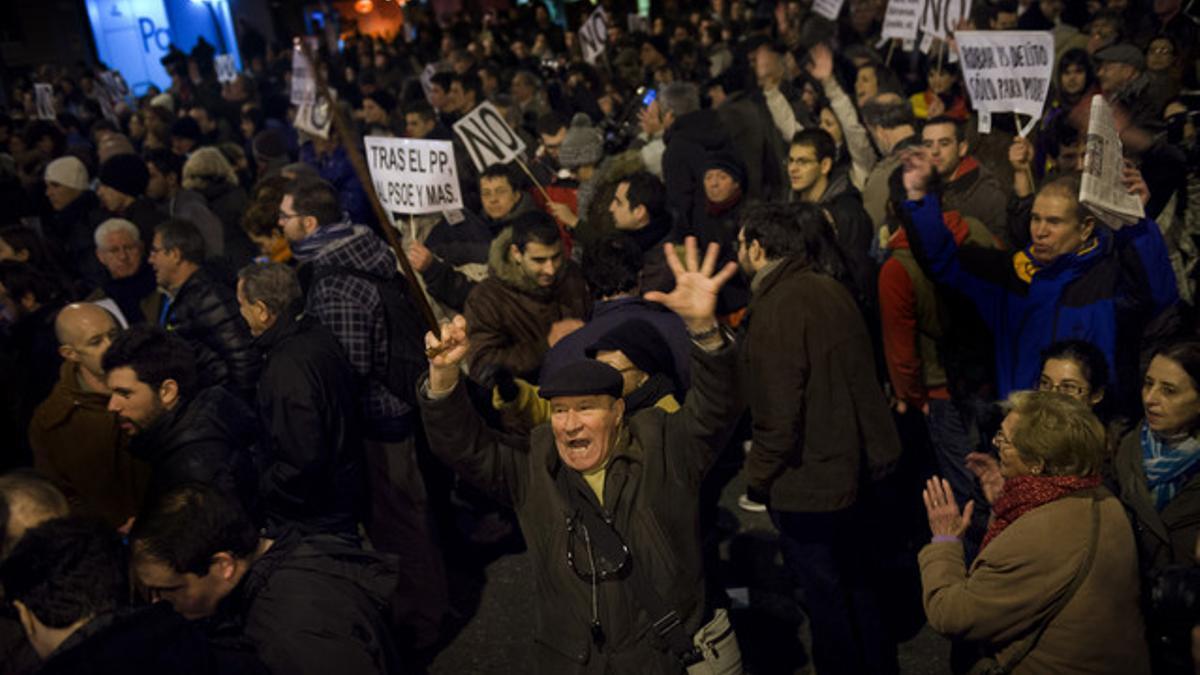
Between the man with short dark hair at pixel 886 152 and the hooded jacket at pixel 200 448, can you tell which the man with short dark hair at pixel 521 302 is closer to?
the hooded jacket at pixel 200 448

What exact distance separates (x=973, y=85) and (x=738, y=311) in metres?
2.88

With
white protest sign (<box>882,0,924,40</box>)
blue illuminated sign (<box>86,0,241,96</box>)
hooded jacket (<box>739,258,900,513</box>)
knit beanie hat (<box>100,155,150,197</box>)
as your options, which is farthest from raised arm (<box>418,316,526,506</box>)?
blue illuminated sign (<box>86,0,241,96</box>)

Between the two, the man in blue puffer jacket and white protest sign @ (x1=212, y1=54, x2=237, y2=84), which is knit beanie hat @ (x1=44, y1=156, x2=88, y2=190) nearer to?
the man in blue puffer jacket

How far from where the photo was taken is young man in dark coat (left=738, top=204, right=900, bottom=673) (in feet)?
13.3

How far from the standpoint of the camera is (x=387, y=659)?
9.82 ft

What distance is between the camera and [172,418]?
13.4 feet

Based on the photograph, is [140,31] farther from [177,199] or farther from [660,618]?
[660,618]

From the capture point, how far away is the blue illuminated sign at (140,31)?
987 inches

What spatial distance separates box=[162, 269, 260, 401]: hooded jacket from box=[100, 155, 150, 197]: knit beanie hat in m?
2.91

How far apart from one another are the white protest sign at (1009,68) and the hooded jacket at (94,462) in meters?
5.70

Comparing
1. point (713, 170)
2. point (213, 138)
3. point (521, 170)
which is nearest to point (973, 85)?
point (713, 170)

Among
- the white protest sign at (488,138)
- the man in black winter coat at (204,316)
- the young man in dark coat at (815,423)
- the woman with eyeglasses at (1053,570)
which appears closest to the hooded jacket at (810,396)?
the young man in dark coat at (815,423)

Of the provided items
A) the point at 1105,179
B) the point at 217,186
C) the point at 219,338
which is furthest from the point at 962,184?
the point at 217,186

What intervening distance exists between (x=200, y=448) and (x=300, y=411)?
1.55 feet
